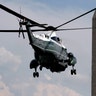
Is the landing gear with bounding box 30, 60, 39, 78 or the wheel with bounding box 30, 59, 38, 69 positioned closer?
the landing gear with bounding box 30, 60, 39, 78

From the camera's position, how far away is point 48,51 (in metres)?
67.6

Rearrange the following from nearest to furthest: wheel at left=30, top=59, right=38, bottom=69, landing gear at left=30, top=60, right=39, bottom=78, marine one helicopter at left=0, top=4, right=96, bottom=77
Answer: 1. marine one helicopter at left=0, top=4, right=96, bottom=77
2. landing gear at left=30, top=60, right=39, bottom=78
3. wheel at left=30, top=59, right=38, bottom=69

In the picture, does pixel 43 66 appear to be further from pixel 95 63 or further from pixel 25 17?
pixel 95 63

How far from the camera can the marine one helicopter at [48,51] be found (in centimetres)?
6294

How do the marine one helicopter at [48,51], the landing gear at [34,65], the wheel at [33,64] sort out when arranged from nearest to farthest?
the marine one helicopter at [48,51] → the landing gear at [34,65] → the wheel at [33,64]

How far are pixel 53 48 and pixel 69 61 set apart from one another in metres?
2.70

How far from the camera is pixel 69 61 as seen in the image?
231 feet

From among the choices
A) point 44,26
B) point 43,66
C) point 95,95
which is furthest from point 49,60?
point 95,95

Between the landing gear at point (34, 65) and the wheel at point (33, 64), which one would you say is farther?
the wheel at point (33, 64)

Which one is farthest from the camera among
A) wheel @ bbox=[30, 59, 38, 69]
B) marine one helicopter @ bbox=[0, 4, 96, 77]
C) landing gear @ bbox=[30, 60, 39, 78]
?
wheel @ bbox=[30, 59, 38, 69]

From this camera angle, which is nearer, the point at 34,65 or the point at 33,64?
the point at 34,65

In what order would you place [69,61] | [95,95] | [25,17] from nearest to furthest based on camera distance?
[25,17], [69,61], [95,95]

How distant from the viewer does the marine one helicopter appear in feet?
206

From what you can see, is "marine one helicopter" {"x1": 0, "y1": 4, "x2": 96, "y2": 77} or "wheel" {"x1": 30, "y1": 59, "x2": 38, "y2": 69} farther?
"wheel" {"x1": 30, "y1": 59, "x2": 38, "y2": 69}
